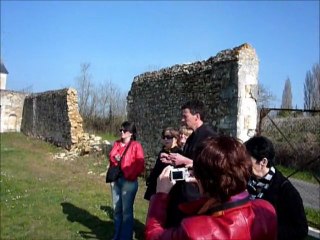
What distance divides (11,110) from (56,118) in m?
11.3

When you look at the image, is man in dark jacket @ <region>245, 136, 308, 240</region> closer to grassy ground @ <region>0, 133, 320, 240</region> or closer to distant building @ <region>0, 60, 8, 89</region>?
grassy ground @ <region>0, 133, 320, 240</region>

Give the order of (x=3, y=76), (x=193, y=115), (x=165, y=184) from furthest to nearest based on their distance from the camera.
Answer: (x=3, y=76)
(x=193, y=115)
(x=165, y=184)

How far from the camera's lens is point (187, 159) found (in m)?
2.85

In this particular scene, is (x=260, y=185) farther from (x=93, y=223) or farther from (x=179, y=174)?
(x=93, y=223)

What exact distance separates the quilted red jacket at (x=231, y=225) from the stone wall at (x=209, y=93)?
533 centimetres

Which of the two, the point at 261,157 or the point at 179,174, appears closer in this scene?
the point at 179,174

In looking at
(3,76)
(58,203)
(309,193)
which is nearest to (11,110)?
(58,203)

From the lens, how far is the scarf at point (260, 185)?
3.00 m

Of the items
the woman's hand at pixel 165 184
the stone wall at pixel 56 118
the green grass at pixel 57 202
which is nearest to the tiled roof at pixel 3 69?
the stone wall at pixel 56 118

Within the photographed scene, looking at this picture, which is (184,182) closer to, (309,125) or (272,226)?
(272,226)

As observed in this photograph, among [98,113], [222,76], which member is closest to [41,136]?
[98,113]

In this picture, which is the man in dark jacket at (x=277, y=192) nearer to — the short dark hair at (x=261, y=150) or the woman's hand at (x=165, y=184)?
the short dark hair at (x=261, y=150)

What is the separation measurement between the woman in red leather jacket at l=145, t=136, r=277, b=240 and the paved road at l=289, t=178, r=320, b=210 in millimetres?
7895

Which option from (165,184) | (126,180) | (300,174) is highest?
(165,184)
